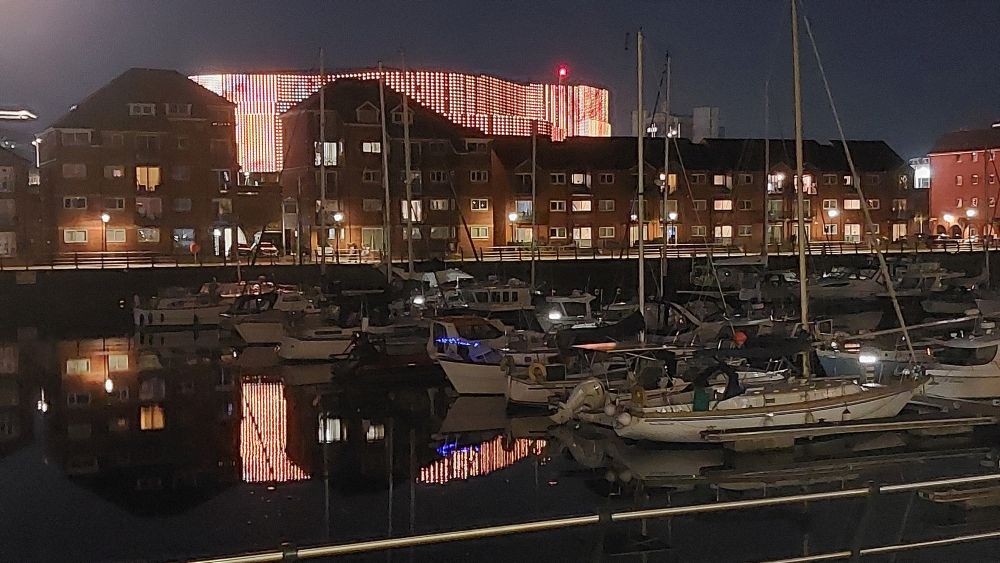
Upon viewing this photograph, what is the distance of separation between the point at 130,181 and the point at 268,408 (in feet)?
168

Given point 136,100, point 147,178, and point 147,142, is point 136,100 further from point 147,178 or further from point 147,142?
point 147,178

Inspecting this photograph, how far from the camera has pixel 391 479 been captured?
20.8 meters

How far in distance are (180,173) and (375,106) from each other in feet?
50.2

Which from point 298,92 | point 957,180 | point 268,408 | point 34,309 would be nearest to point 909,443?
point 268,408

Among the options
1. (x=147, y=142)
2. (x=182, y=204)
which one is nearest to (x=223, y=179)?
(x=182, y=204)

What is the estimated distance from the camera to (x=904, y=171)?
96.8 m

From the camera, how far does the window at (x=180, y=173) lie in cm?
7669

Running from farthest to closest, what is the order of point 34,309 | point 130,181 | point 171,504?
1. point 130,181
2. point 34,309
3. point 171,504

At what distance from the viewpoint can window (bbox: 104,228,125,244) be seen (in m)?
73.5

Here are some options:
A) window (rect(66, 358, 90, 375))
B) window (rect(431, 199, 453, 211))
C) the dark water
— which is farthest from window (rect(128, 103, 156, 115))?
the dark water

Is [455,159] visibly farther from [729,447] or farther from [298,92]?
[729,447]

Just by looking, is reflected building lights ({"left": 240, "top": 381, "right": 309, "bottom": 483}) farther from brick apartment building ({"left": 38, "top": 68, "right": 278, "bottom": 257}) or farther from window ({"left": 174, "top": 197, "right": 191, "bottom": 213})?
window ({"left": 174, "top": 197, "right": 191, "bottom": 213})

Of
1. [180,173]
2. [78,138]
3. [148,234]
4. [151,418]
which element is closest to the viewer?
[151,418]

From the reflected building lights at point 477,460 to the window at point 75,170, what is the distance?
2293 inches
